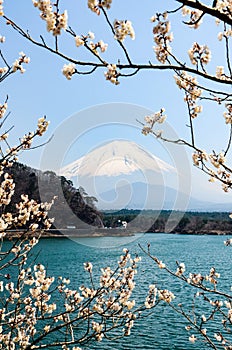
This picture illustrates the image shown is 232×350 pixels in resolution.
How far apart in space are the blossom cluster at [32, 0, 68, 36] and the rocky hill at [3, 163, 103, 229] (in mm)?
45806

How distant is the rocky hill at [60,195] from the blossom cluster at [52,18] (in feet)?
150

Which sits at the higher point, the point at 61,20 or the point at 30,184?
the point at 30,184

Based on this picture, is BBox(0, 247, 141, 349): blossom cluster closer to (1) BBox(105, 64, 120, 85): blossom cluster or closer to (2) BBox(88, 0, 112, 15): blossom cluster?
(1) BBox(105, 64, 120, 85): blossom cluster

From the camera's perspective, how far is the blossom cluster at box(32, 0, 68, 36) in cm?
137

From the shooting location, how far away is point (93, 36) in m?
1.45

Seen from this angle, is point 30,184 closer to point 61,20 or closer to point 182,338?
point 182,338

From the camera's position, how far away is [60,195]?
2099 inches

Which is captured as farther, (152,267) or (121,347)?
(152,267)

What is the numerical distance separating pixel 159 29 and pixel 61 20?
14.9 inches

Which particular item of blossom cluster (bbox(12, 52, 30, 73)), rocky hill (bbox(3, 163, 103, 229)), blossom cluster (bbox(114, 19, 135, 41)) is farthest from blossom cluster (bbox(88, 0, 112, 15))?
rocky hill (bbox(3, 163, 103, 229))

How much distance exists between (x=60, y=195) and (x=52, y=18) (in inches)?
2068

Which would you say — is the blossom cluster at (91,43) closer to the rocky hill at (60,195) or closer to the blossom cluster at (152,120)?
the blossom cluster at (152,120)

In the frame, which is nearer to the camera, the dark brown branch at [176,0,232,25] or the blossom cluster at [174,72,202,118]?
the dark brown branch at [176,0,232,25]

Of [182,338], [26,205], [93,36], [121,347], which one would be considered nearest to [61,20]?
[93,36]
